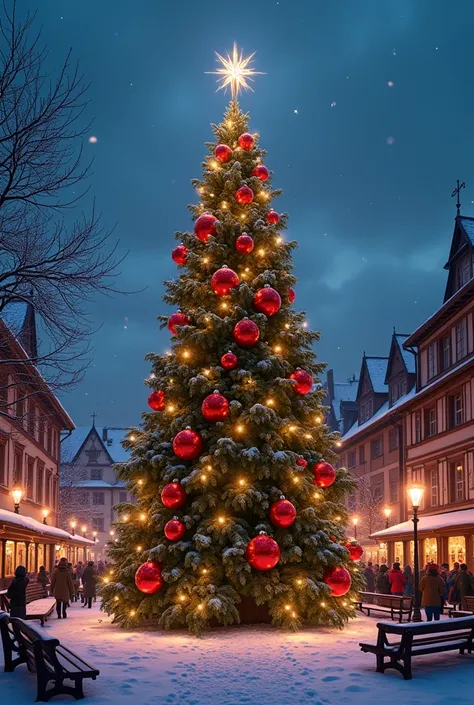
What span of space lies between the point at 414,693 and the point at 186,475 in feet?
26.0

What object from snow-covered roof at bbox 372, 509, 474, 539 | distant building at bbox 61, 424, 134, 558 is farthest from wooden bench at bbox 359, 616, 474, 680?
distant building at bbox 61, 424, 134, 558

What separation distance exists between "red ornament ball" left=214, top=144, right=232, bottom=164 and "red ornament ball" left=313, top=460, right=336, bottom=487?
7.61 m

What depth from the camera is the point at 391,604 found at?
65.6ft

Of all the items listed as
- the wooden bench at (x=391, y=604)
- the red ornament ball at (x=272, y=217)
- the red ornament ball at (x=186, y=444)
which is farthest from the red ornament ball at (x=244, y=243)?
the wooden bench at (x=391, y=604)

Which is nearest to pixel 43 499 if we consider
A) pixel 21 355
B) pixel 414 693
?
pixel 21 355

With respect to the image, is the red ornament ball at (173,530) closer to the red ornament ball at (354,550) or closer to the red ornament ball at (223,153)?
the red ornament ball at (354,550)

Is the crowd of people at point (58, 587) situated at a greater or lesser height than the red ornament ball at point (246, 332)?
lesser

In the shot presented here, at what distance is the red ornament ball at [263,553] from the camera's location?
15.4 metres

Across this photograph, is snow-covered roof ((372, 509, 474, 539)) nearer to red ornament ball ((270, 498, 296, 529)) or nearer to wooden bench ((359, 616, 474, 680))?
red ornament ball ((270, 498, 296, 529))

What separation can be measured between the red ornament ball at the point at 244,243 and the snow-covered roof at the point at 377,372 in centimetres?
3107

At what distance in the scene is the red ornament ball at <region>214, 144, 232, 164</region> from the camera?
19.2 meters

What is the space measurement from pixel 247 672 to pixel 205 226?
400 inches

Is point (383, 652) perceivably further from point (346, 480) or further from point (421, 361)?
point (421, 361)

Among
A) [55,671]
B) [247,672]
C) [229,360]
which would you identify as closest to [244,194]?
[229,360]
